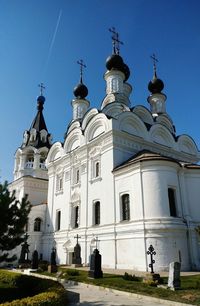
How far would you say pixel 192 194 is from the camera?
1783cm

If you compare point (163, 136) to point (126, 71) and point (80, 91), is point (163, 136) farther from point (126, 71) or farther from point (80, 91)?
point (80, 91)

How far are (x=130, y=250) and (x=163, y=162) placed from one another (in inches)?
215

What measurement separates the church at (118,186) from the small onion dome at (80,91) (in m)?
0.10

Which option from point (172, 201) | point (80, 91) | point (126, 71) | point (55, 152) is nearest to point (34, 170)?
point (55, 152)

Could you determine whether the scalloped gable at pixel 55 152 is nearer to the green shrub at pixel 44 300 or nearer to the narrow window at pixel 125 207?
the narrow window at pixel 125 207

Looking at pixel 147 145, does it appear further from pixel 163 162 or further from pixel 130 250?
pixel 130 250

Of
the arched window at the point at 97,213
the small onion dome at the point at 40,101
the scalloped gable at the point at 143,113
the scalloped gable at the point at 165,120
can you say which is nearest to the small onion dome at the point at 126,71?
the scalloped gable at the point at 143,113

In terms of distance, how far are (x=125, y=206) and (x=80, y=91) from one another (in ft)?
52.7

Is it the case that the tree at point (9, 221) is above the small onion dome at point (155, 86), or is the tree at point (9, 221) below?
below

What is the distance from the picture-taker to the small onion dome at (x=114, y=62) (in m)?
26.6

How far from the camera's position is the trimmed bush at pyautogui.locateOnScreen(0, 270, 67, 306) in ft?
20.2

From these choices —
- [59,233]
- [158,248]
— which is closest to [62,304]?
[158,248]

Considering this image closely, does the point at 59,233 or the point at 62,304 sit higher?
the point at 59,233

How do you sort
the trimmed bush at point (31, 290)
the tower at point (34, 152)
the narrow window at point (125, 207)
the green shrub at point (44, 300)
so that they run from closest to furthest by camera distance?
1. the green shrub at point (44, 300)
2. the trimmed bush at point (31, 290)
3. the narrow window at point (125, 207)
4. the tower at point (34, 152)
